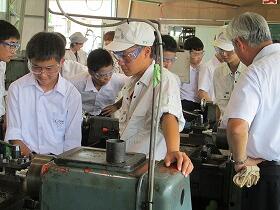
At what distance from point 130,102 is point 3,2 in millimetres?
3234

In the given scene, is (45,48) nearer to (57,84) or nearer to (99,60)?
(57,84)

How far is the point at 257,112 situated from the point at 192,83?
87.2 inches

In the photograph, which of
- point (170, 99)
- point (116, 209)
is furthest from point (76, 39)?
point (116, 209)

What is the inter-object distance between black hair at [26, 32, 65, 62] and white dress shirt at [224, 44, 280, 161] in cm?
76

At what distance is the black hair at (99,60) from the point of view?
2576 mm

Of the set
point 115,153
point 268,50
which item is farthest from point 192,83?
point 115,153

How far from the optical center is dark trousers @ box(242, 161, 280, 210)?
1691mm

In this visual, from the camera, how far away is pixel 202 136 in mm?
2318

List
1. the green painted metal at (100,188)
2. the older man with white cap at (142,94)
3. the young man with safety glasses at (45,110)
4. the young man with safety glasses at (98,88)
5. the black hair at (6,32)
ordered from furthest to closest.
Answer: the young man with safety glasses at (98,88)
the black hair at (6,32)
the young man with safety glasses at (45,110)
the older man with white cap at (142,94)
the green painted metal at (100,188)

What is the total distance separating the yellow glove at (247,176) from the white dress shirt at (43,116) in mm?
724

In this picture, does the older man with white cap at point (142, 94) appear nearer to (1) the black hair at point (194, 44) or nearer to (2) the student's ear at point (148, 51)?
(2) the student's ear at point (148, 51)

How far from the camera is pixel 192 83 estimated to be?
384cm

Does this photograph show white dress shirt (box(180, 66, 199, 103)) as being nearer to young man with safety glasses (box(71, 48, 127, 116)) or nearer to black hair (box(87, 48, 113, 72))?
young man with safety glasses (box(71, 48, 127, 116))

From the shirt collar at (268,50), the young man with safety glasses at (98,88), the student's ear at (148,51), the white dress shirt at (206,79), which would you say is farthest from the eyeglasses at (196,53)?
the student's ear at (148,51)
